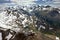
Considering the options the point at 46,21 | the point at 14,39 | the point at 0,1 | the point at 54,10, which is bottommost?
the point at 14,39

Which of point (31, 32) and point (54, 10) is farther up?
point (54, 10)

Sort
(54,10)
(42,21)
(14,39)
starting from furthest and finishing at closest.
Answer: (54,10) < (42,21) < (14,39)

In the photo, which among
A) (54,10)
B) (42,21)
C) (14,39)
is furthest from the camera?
(54,10)

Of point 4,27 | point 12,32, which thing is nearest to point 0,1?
point 4,27

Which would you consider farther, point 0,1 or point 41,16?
point 0,1

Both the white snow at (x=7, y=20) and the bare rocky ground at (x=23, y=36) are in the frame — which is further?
the white snow at (x=7, y=20)

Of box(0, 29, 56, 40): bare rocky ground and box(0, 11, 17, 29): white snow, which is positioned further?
box(0, 11, 17, 29): white snow

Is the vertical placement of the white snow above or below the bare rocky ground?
above

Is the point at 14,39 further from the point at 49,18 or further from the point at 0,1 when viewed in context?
A: the point at 0,1

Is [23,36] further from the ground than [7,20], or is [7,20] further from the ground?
[7,20]

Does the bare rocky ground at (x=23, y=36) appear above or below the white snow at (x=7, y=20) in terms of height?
below

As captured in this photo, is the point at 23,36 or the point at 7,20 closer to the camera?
the point at 23,36
